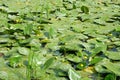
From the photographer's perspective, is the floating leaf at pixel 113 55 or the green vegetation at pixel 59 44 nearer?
the green vegetation at pixel 59 44

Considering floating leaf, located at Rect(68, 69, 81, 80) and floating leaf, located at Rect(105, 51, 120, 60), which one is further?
floating leaf, located at Rect(105, 51, 120, 60)

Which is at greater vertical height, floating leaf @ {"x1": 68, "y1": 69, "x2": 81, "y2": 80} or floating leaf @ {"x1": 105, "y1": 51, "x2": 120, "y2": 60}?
floating leaf @ {"x1": 68, "y1": 69, "x2": 81, "y2": 80}

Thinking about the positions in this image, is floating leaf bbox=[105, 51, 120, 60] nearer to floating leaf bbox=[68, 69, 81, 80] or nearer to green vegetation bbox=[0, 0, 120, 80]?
green vegetation bbox=[0, 0, 120, 80]

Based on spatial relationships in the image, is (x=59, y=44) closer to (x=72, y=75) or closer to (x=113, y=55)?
(x=113, y=55)

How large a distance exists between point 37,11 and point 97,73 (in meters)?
1.22

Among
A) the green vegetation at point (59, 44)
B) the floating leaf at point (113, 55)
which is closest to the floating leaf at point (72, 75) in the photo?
the green vegetation at point (59, 44)

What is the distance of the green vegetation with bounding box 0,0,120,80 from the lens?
47.9 inches

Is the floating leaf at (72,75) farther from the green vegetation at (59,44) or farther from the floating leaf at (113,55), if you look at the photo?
the floating leaf at (113,55)

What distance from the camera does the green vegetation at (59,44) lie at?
122cm

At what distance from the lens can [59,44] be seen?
5.27ft

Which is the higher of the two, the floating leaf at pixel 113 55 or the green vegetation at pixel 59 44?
the green vegetation at pixel 59 44

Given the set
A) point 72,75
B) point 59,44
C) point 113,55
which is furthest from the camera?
point 59,44

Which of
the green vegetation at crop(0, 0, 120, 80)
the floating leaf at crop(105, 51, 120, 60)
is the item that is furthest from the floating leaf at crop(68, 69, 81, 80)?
the floating leaf at crop(105, 51, 120, 60)

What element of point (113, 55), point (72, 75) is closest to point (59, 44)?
point (113, 55)
